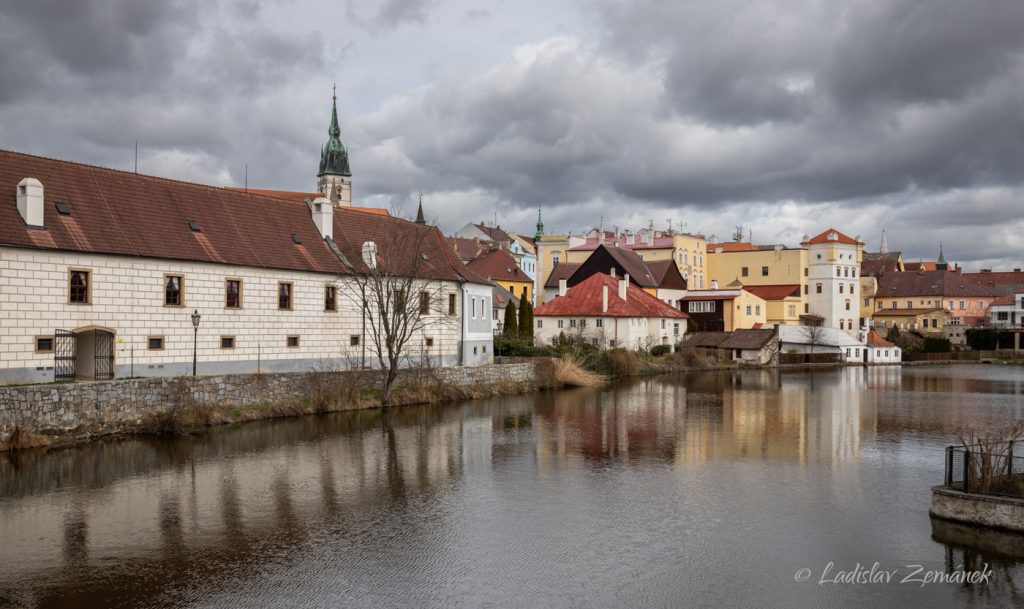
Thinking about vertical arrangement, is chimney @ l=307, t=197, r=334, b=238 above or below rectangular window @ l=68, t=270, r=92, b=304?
above

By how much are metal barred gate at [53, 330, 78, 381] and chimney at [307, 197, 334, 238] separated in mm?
11957

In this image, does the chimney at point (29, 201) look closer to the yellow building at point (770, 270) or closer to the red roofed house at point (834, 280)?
the yellow building at point (770, 270)

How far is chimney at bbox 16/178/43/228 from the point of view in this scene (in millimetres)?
24891

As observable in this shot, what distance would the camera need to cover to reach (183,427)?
955 inches

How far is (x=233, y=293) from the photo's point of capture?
3005 centimetres

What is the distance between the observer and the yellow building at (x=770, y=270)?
7919 centimetres

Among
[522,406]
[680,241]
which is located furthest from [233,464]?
[680,241]

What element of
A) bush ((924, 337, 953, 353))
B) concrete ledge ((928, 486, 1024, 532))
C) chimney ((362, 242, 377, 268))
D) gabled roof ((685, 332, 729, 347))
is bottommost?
concrete ledge ((928, 486, 1024, 532))

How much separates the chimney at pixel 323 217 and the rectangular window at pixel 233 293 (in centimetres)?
604

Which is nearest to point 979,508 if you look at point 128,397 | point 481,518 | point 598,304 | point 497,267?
point 481,518

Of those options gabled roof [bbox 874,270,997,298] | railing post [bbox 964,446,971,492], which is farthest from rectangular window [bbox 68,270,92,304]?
gabled roof [bbox 874,270,997,298]

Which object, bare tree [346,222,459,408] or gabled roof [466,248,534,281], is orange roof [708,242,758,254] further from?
bare tree [346,222,459,408]

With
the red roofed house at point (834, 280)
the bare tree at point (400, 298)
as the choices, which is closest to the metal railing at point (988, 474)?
the bare tree at point (400, 298)

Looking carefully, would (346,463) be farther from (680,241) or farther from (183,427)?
(680,241)
